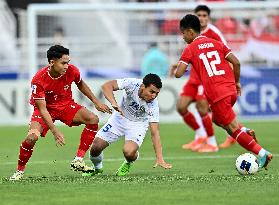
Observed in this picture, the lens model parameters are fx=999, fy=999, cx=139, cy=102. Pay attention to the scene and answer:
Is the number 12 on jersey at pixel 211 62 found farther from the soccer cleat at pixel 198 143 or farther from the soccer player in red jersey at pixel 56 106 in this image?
the soccer cleat at pixel 198 143

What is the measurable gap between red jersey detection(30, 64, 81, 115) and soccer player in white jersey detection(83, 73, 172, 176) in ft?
1.80

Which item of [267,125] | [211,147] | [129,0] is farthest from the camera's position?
[129,0]

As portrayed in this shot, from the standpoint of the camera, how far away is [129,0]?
29797 mm

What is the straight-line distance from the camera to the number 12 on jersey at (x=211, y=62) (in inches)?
560

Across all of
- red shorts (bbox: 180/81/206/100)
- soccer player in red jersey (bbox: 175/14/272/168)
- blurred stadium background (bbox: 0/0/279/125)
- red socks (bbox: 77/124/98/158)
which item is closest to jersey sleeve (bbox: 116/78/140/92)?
red socks (bbox: 77/124/98/158)

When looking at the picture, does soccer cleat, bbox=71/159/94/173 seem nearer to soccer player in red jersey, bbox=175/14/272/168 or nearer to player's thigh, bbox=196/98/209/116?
soccer player in red jersey, bbox=175/14/272/168

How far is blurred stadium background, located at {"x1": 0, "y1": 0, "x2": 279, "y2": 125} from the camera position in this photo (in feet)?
80.4

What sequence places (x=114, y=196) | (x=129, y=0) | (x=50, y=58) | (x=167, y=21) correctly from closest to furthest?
(x=114, y=196), (x=50, y=58), (x=167, y=21), (x=129, y=0)

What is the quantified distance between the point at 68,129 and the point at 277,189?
42.6 feet

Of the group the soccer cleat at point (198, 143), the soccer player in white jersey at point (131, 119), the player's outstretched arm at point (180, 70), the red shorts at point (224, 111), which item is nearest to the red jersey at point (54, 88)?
the soccer player in white jersey at point (131, 119)

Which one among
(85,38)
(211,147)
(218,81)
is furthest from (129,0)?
(218,81)

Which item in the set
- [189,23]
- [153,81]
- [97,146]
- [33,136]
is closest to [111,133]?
[97,146]

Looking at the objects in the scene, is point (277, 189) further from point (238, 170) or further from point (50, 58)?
point (50, 58)

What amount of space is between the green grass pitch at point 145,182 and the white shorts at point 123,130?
0.49 meters
